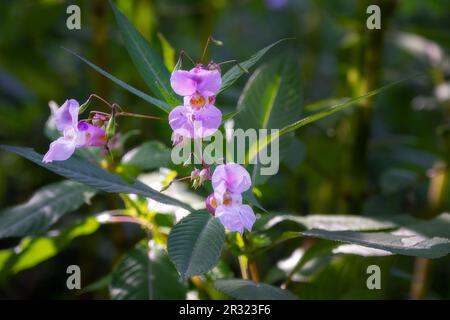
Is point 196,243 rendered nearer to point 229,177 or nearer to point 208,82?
point 229,177

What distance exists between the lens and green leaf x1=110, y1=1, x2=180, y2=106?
0.86 metres

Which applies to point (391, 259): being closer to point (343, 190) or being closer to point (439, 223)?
point (439, 223)

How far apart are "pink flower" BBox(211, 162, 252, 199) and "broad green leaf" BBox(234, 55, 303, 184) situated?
215 mm

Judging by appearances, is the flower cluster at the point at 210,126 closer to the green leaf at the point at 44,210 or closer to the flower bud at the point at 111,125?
the flower bud at the point at 111,125

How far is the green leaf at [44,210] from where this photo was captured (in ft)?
3.24

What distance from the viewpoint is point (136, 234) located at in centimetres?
179

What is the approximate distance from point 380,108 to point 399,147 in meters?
0.29

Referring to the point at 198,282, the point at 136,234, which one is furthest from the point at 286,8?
the point at 198,282

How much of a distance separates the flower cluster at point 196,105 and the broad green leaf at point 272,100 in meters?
0.23

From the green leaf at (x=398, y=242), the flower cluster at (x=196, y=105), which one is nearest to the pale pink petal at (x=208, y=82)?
the flower cluster at (x=196, y=105)

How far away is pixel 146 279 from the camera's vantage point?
40.3 inches

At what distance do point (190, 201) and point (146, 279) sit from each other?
0.15 meters

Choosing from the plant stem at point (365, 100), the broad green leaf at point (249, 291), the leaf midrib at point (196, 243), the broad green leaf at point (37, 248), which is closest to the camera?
the leaf midrib at point (196, 243)

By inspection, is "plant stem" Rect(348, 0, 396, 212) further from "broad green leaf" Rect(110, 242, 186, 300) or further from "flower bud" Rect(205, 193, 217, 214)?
"flower bud" Rect(205, 193, 217, 214)
